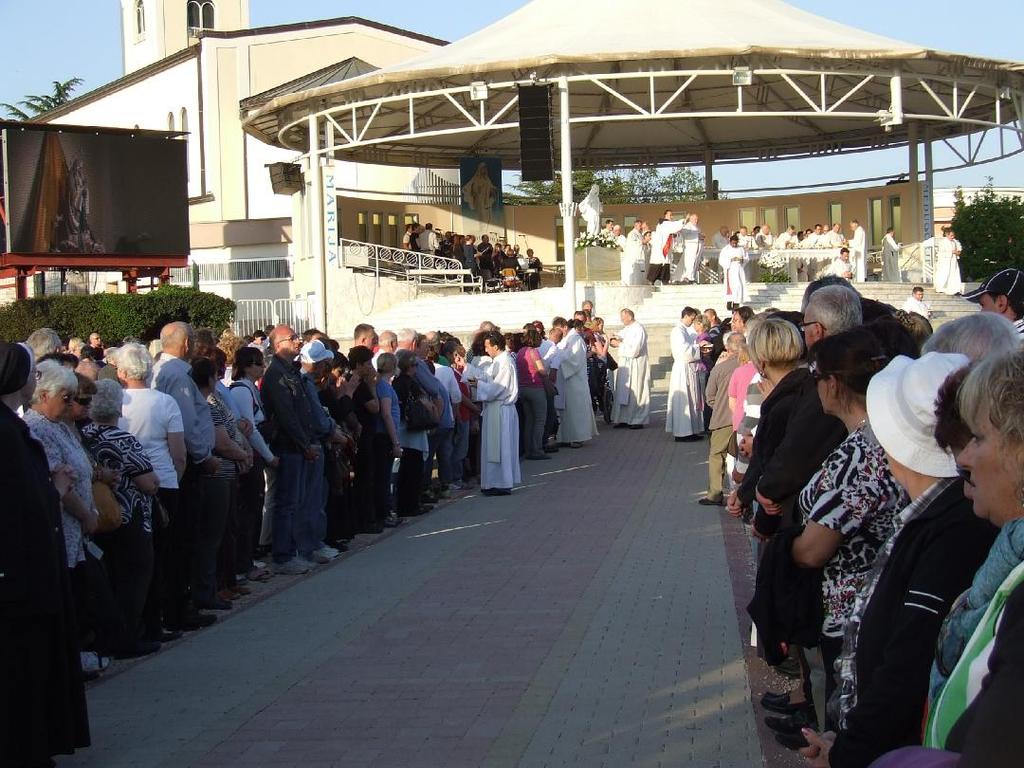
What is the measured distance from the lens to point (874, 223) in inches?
1603

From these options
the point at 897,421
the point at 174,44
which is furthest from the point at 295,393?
the point at 174,44

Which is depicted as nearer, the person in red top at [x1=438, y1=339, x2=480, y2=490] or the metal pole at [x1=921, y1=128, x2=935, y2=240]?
the person in red top at [x1=438, y1=339, x2=480, y2=490]

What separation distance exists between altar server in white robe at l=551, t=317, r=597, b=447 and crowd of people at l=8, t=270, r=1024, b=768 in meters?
4.62

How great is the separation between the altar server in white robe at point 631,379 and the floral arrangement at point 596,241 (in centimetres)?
988

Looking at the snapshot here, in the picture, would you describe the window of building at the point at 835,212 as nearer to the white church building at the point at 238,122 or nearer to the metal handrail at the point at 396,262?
the metal handrail at the point at 396,262

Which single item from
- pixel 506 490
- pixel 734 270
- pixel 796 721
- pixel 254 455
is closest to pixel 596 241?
pixel 734 270

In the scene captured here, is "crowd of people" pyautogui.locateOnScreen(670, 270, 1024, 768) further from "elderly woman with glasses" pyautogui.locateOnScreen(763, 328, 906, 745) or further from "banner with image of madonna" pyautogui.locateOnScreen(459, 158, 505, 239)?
"banner with image of madonna" pyautogui.locateOnScreen(459, 158, 505, 239)

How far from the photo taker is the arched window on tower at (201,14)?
6344cm

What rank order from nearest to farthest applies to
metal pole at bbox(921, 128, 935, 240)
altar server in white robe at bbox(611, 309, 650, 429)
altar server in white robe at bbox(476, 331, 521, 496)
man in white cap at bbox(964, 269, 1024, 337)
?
man in white cap at bbox(964, 269, 1024, 337)
altar server in white robe at bbox(476, 331, 521, 496)
altar server in white robe at bbox(611, 309, 650, 429)
metal pole at bbox(921, 128, 935, 240)

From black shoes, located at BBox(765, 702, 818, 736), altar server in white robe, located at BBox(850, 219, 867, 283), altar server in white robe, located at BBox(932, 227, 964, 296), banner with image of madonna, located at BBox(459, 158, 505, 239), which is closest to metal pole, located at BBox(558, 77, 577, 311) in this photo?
altar server in white robe, located at BBox(850, 219, 867, 283)

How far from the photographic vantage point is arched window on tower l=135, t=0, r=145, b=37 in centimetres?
6406

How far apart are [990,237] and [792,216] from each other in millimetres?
18712

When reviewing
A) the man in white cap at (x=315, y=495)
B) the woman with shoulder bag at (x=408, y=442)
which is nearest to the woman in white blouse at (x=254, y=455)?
the man in white cap at (x=315, y=495)

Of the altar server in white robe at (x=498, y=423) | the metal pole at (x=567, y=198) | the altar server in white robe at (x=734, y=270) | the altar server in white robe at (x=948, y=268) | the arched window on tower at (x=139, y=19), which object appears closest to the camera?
the altar server in white robe at (x=498, y=423)
